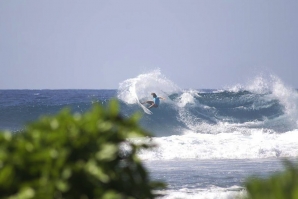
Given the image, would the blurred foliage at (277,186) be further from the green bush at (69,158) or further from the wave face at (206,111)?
the wave face at (206,111)

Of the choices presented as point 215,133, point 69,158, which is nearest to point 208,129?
point 215,133

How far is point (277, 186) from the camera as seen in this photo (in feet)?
6.28

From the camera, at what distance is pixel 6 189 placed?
2252 mm

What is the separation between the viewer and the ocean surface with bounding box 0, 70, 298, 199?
42.5ft

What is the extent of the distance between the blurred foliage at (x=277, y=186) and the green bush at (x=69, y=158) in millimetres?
506

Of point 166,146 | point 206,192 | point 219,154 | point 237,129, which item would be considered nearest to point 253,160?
point 219,154

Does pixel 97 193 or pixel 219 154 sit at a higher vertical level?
pixel 97 193

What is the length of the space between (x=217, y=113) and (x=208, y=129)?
458 centimetres

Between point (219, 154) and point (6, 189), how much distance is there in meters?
16.3

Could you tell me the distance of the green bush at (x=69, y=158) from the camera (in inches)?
85.0

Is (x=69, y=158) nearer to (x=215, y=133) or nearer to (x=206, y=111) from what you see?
(x=215, y=133)

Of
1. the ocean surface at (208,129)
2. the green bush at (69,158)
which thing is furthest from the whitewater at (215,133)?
the green bush at (69,158)

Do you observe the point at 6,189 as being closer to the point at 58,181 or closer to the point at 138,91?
the point at 58,181

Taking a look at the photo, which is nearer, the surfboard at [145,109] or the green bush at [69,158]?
the green bush at [69,158]
